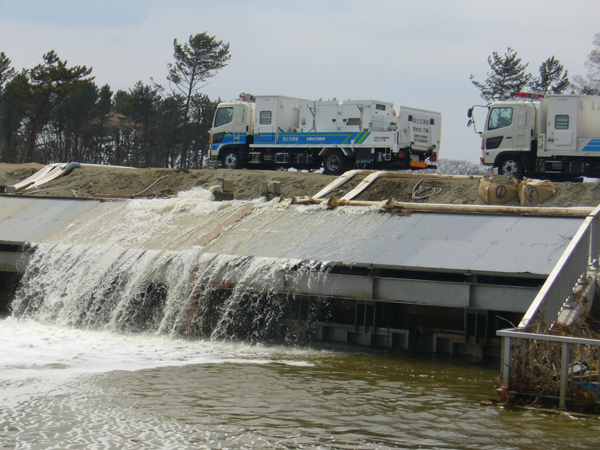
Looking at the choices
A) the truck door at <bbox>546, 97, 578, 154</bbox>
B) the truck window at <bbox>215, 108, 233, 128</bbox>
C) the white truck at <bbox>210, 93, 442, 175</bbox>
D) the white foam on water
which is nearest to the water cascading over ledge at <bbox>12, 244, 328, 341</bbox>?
the white foam on water

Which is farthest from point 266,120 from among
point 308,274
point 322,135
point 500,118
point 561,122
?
point 308,274

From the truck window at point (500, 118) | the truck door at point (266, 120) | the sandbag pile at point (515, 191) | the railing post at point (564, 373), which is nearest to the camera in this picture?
the railing post at point (564, 373)

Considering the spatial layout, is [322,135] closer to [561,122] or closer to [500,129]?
[500,129]

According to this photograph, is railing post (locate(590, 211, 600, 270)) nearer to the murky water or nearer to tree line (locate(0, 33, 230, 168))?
the murky water

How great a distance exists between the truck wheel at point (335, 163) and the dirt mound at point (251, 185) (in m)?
1.86

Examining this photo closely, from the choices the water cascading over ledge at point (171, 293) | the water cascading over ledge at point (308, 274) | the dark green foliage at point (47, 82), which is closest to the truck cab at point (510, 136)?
Result: the water cascading over ledge at point (308, 274)

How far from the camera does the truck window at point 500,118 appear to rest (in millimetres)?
25203

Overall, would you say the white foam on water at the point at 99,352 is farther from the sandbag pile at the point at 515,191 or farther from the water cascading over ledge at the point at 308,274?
the sandbag pile at the point at 515,191

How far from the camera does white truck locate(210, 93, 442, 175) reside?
27.5 metres

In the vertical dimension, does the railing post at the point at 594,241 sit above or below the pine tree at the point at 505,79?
below

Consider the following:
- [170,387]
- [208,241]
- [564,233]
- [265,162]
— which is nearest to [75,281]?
[208,241]

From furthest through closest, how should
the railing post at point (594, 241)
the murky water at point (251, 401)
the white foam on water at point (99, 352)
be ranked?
1. the railing post at point (594, 241)
2. the white foam on water at point (99, 352)
3. the murky water at point (251, 401)

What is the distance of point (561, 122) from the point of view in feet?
80.0

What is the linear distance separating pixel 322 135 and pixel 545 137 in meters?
8.07
